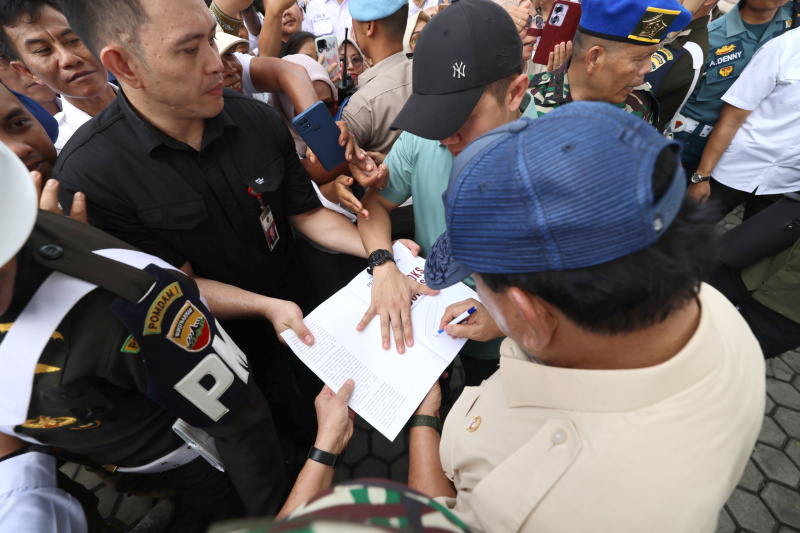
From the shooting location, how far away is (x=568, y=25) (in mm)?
2559

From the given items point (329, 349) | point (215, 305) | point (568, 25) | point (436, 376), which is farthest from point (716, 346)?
point (568, 25)

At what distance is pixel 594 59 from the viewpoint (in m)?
2.32

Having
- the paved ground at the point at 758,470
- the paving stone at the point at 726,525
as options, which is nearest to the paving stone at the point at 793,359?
the paved ground at the point at 758,470

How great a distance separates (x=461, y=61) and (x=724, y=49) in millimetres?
3016

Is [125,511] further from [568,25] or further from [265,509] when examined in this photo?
[568,25]

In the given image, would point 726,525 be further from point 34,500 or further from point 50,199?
point 50,199

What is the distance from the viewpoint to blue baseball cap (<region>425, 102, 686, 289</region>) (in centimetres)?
69

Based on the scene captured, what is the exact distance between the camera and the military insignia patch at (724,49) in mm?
3086

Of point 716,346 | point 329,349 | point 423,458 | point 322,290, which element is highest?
point 716,346

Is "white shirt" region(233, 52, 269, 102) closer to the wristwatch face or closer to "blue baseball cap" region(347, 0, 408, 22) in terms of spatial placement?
"blue baseball cap" region(347, 0, 408, 22)

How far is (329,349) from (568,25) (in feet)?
8.65

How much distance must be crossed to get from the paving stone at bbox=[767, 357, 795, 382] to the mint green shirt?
266 centimetres

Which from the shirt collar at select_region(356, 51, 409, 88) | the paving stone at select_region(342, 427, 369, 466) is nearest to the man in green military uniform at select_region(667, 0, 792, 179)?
the shirt collar at select_region(356, 51, 409, 88)

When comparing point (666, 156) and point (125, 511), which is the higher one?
point (666, 156)
